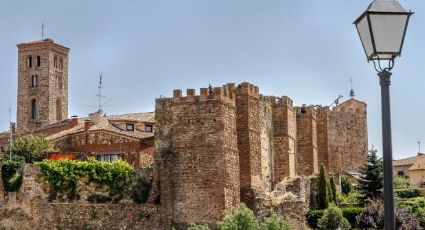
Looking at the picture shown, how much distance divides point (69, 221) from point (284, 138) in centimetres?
1479

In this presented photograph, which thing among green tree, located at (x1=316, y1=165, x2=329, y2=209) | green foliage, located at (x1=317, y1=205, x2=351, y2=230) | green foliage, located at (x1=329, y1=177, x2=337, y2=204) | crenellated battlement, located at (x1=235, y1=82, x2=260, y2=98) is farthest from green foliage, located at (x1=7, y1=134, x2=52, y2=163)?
green foliage, located at (x1=329, y1=177, x2=337, y2=204)

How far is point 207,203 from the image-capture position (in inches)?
1689

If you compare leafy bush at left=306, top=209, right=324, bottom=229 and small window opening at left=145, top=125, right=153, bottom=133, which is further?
small window opening at left=145, top=125, right=153, bottom=133

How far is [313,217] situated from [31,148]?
17530 millimetres

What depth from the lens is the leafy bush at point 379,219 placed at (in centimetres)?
4712

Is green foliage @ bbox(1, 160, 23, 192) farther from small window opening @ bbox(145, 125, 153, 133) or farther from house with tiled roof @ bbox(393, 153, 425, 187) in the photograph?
house with tiled roof @ bbox(393, 153, 425, 187)

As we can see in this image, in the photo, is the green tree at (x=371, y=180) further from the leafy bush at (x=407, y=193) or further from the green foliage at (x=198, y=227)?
the green foliage at (x=198, y=227)

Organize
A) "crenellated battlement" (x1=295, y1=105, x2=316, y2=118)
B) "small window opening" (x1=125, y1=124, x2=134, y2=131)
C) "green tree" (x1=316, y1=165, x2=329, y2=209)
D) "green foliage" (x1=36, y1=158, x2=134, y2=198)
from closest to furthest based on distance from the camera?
"green foliage" (x1=36, y1=158, x2=134, y2=198)
"green tree" (x1=316, y1=165, x2=329, y2=209)
"crenellated battlement" (x1=295, y1=105, x2=316, y2=118)
"small window opening" (x1=125, y1=124, x2=134, y2=131)

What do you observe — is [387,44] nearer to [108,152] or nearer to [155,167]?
[155,167]

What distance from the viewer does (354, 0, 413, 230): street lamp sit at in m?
9.06

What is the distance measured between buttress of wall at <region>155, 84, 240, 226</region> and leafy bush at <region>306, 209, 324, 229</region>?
6.76 meters

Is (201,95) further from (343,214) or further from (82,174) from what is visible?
(343,214)

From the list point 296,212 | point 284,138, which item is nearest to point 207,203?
point 296,212

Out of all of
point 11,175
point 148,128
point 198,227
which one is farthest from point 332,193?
point 11,175
